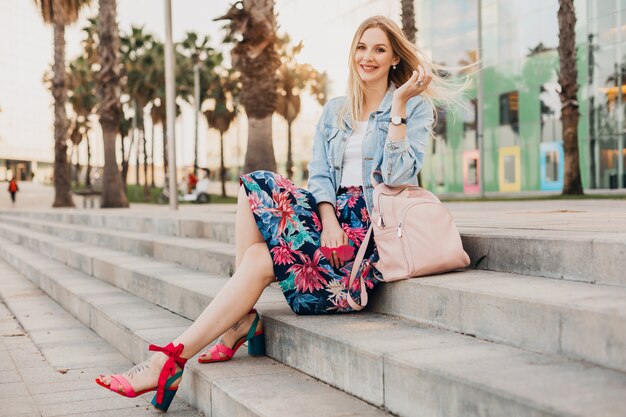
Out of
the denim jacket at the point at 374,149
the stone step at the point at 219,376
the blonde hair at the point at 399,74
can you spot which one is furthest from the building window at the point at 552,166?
the denim jacket at the point at 374,149

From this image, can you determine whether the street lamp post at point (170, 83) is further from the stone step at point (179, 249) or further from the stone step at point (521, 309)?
the stone step at point (521, 309)

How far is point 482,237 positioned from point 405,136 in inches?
28.9

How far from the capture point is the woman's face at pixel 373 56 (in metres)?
3.99

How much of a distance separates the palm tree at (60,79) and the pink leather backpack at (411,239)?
1030 inches

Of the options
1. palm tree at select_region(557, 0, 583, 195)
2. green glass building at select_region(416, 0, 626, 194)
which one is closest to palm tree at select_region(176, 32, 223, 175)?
green glass building at select_region(416, 0, 626, 194)

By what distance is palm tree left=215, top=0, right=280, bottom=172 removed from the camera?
11.5 metres

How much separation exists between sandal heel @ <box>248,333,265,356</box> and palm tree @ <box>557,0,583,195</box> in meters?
17.3

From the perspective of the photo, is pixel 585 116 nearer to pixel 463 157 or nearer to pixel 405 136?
pixel 463 157

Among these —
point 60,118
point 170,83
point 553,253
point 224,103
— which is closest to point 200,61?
point 224,103

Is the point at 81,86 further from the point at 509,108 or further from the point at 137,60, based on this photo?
the point at 509,108

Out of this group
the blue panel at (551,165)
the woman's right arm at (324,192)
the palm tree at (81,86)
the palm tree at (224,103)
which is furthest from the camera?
the palm tree at (81,86)

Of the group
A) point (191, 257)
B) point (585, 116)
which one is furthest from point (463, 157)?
point (191, 257)

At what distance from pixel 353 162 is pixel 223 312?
1113 mm

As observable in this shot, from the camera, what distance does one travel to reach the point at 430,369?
2.57 meters
